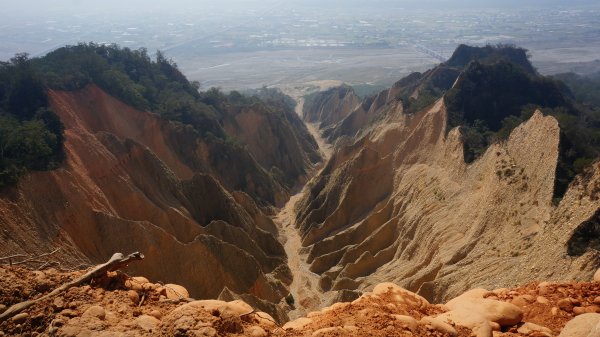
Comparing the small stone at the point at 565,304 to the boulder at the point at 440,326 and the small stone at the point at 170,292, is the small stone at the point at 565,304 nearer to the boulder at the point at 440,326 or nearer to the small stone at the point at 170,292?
the boulder at the point at 440,326

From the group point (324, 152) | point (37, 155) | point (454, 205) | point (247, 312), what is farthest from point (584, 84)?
point (247, 312)

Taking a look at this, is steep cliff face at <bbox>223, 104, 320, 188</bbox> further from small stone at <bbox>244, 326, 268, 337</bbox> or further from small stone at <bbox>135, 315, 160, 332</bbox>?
small stone at <bbox>135, 315, 160, 332</bbox>

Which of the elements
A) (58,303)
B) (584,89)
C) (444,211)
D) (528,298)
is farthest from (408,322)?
(584,89)

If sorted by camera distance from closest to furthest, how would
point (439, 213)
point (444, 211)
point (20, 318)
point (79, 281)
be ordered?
1. point (20, 318)
2. point (79, 281)
3. point (444, 211)
4. point (439, 213)

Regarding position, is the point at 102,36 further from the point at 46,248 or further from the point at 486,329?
the point at 486,329

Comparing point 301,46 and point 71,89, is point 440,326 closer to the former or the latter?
point 71,89

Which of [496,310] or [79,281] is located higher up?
[79,281]

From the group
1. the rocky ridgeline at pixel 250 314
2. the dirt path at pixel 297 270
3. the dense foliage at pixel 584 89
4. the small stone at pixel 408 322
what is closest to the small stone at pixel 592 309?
the rocky ridgeline at pixel 250 314
